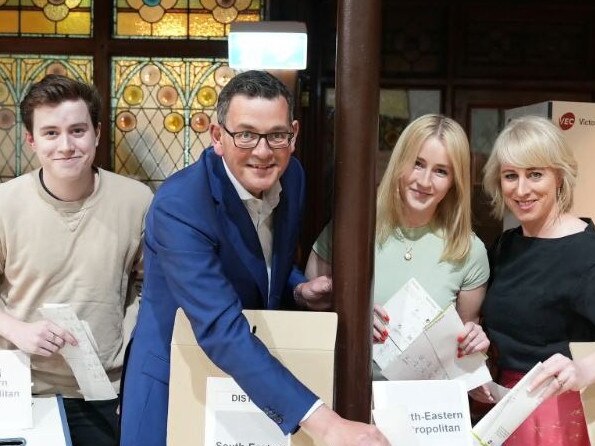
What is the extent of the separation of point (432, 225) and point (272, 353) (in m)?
0.66

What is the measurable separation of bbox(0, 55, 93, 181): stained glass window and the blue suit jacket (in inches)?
102

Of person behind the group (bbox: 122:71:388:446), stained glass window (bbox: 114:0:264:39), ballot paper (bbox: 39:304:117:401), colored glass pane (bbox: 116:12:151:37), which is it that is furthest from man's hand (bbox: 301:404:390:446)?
colored glass pane (bbox: 116:12:151:37)

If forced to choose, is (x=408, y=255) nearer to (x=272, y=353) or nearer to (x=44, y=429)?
(x=272, y=353)

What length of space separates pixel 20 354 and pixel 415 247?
97cm

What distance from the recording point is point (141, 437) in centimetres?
171

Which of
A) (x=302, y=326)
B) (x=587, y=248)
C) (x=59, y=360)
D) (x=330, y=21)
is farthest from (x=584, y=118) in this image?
(x=59, y=360)

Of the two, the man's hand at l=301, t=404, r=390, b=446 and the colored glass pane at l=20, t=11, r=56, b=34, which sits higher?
the colored glass pane at l=20, t=11, r=56, b=34

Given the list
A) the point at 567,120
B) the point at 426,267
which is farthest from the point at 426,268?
the point at 567,120

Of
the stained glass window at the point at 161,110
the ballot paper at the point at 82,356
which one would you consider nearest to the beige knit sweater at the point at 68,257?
the ballot paper at the point at 82,356

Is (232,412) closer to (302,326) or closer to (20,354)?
(302,326)

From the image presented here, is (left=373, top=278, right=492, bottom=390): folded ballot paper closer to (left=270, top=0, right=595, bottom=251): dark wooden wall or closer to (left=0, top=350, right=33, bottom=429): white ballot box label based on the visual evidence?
(left=0, top=350, right=33, bottom=429): white ballot box label

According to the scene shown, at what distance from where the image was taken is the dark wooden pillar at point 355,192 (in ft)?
5.41

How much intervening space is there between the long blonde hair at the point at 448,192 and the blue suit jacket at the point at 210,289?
11.3 inches

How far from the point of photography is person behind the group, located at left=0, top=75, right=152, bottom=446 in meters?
1.94
